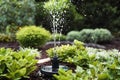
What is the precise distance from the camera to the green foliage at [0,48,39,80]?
5086mm

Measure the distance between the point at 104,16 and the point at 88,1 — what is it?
91 cm

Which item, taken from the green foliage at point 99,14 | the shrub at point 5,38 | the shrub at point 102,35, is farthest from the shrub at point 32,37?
the green foliage at point 99,14

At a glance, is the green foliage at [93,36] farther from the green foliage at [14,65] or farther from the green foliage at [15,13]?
the green foliage at [14,65]

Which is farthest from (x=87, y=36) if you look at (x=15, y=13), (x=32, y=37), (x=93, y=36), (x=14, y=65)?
(x=14, y=65)

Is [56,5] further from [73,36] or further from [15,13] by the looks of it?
[15,13]

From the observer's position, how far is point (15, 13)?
1220 cm

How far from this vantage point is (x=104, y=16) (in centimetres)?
1455

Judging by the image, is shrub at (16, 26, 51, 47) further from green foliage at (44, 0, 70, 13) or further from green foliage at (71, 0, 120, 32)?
green foliage at (71, 0, 120, 32)

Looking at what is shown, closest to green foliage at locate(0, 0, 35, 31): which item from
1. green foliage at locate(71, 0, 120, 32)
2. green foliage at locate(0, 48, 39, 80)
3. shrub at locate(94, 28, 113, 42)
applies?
shrub at locate(94, 28, 113, 42)

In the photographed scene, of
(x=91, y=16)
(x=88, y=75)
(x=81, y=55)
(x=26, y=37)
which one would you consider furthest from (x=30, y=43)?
(x=91, y=16)

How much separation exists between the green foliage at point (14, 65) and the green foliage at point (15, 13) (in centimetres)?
666

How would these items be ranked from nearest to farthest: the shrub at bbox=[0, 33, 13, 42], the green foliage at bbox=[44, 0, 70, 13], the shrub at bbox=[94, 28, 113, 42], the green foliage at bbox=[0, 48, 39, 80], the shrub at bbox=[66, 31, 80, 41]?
the green foliage at bbox=[0, 48, 39, 80] → the shrub at bbox=[0, 33, 13, 42] → the shrub at bbox=[66, 31, 80, 41] → the shrub at bbox=[94, 28, 113, 42] → the green foliage at bbox=[44, 0, 70, 13]

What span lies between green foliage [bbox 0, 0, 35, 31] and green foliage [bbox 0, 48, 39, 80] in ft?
21.9

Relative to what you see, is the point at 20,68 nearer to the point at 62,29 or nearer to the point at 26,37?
the point at 26,37
